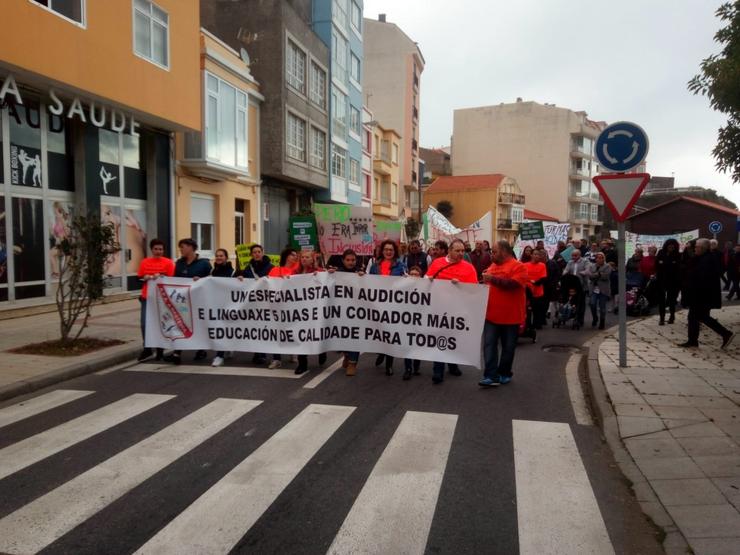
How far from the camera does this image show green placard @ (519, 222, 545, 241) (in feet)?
63.8

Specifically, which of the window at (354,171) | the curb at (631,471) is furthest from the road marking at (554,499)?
the window at (354,171)

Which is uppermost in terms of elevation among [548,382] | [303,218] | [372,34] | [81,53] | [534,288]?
[372,34]

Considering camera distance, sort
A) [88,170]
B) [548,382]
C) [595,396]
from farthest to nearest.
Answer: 1. [88,170]
2. [548,382]
3. [595,396]

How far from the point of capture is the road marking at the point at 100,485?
346cm

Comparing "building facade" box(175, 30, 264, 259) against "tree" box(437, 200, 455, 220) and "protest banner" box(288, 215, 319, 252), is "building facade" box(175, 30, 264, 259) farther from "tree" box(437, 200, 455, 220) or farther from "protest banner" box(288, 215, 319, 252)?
"tree" box(437, 200, 455, 220)

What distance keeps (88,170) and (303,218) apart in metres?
6.20

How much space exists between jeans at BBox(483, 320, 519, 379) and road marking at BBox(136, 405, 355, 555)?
2.36 metres

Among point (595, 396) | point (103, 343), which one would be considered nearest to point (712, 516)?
point (595, 396)

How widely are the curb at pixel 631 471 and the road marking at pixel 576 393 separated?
0.33ft

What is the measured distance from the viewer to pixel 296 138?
88.2 ft

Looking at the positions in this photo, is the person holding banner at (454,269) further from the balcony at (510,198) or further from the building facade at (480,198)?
the balcony at (510,198)

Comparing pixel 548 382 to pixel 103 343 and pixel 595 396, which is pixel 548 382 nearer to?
pixel 595 396

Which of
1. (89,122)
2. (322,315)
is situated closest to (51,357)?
(322,315)

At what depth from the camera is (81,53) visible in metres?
13.0
